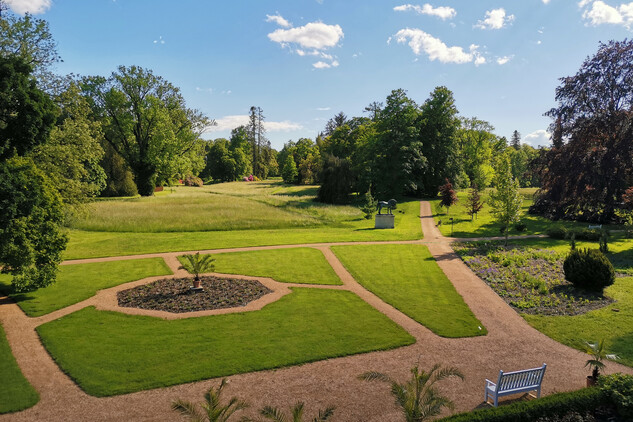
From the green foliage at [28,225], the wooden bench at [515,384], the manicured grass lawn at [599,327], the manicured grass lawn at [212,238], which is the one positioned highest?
the green foliage at [28,225]

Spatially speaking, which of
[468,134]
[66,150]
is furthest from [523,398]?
[468,134]

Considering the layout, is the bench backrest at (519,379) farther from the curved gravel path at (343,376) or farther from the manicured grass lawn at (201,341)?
the manicured grass lawn at (201,341)

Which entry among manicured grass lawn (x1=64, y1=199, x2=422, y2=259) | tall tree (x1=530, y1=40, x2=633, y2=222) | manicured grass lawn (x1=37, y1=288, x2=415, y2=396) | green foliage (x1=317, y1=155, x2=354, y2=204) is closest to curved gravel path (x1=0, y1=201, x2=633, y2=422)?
manicured grass lawn (x1=37, y1=288, x2=415, y2=396)

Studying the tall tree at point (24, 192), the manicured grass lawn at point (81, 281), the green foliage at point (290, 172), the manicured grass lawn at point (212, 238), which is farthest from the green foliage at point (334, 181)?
the tall tree at point (24, 192)

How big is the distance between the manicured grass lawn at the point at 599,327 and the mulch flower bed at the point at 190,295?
41.4 feet

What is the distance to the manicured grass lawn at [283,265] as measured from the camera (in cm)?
2178

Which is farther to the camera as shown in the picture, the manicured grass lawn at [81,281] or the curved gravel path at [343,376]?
the manicured grass lawn at [81,281]

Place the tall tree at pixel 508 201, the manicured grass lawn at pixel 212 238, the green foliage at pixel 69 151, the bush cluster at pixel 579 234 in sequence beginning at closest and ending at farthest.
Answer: the green foliage at pixel 69 151
the manicured grass lawn at pixel 212 238
the tall tree at pixel 508 201
the bush cluster at pixel 579 234

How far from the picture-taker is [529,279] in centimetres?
2109

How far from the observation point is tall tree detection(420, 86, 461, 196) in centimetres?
5912

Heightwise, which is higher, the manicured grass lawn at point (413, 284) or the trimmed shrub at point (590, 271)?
the trimmed shrub at point (590, 271)

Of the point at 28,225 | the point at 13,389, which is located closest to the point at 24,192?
the point at 28,225

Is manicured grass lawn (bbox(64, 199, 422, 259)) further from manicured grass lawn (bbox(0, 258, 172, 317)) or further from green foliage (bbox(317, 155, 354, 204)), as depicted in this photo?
green foliage (bbox(317, 155, 354, 204))

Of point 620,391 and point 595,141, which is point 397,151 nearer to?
point 595,141
